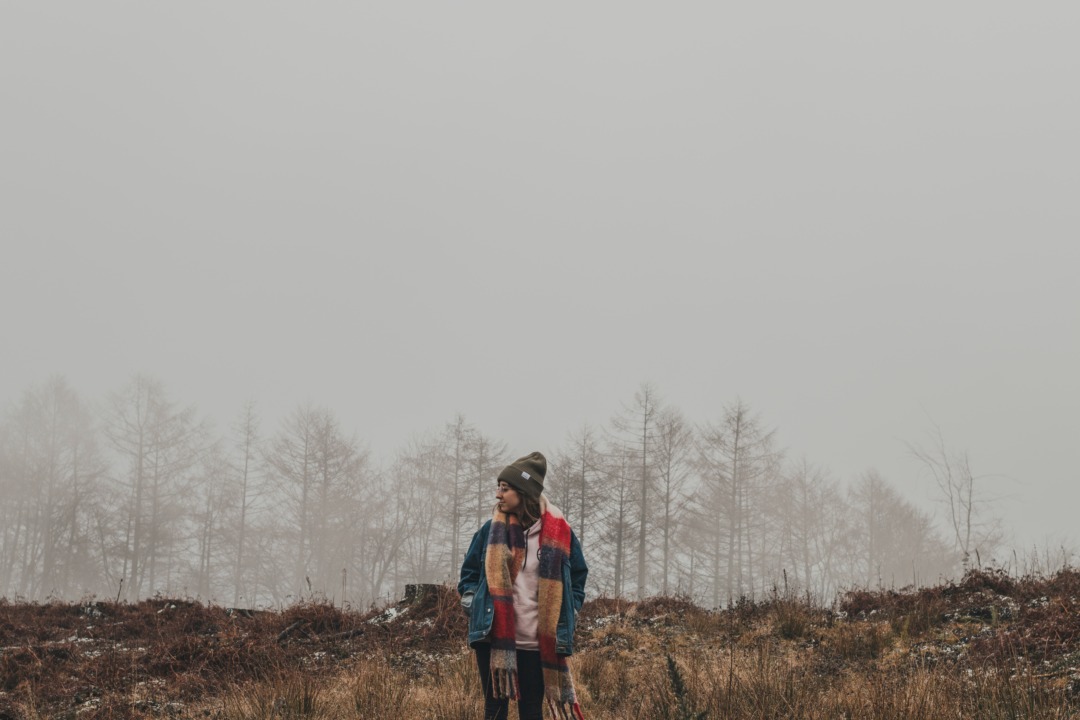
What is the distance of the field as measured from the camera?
4.60m

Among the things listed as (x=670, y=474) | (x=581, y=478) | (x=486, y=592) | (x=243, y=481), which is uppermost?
(x=670, y=474)

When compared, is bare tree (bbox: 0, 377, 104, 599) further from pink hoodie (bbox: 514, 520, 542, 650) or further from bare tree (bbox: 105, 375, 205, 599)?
pink hoodie (bbox: 514, 520, 542, 650)

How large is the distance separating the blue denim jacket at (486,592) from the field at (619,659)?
2.79 ft

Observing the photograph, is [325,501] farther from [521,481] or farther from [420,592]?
[521,481]

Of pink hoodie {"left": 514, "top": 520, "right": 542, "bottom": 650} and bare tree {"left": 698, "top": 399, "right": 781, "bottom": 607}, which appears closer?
pink hoodie {"left": 514, "top": 520, "right": 542, "bottom": 650}

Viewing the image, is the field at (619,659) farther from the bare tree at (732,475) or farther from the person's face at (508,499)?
the bare tree at (732,475)

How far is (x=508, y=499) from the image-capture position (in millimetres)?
4297

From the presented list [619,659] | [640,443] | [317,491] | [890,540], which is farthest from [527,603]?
[890,540]

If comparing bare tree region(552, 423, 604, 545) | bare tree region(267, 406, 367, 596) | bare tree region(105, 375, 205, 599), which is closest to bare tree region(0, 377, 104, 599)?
bare tree region(105, 375, 205, 599)

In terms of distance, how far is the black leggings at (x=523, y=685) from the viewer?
165 inches

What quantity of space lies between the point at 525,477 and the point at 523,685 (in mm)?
1287

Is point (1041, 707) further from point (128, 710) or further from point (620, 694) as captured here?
point (128, 710)

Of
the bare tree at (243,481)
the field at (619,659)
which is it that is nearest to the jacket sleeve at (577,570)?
the field at (619,659)

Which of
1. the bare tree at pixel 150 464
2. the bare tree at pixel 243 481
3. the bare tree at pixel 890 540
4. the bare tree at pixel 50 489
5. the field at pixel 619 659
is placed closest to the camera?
the field at pixel 619 659
